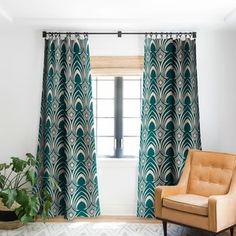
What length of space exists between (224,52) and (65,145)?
2297 mm

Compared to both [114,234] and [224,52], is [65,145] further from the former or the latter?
[224,52]

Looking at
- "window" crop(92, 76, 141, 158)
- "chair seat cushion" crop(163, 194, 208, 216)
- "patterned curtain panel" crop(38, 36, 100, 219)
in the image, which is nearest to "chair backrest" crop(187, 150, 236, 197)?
"chair seat cushion" crop(163, 194, 208, 216)

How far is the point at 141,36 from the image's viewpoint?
4.08 metres

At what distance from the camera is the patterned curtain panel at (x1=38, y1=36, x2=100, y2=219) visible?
3947 millimetres

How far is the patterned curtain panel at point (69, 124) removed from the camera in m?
3.95

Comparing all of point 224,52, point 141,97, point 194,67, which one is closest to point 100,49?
point 141,97

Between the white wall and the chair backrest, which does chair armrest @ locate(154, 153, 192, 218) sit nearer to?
the chair backrest

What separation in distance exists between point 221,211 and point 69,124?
1963mm

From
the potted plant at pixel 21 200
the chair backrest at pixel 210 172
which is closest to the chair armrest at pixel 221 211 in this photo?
the chair backrest at pixel 210 172

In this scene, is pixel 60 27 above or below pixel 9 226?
above

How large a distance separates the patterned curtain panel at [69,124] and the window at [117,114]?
12.8 inches

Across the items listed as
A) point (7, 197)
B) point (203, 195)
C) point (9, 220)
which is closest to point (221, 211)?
point (203, 195)

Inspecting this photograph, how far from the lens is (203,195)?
347 cm

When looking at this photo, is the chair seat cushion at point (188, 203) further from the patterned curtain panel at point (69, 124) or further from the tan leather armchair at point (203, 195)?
the patterned curtain panel at point (69, 124)
